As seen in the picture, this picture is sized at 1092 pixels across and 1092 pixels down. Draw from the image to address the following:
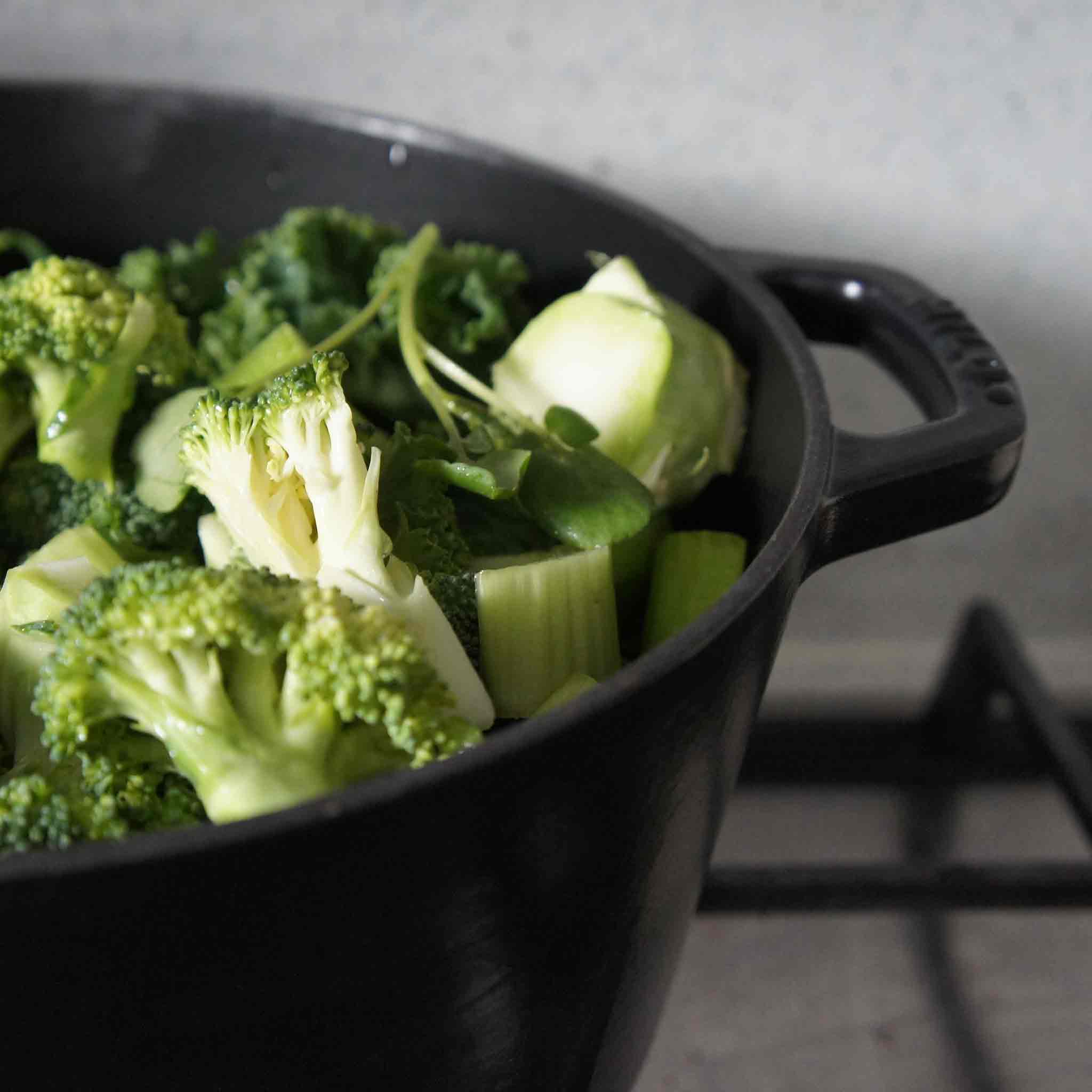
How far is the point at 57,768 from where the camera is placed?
16.5 inches

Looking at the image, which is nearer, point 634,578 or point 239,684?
point 239,684

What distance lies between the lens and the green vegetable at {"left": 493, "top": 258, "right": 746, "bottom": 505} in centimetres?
60

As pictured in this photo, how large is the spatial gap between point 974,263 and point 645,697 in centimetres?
76

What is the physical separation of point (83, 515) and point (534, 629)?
0.78 feet

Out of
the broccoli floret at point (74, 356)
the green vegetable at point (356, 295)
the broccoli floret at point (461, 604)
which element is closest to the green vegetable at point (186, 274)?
the green vegetable at point (356, 295)

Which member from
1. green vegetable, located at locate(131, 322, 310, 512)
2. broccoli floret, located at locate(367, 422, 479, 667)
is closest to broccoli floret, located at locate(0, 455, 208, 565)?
green vegetable, located at locate(131, 322, 310, 512)

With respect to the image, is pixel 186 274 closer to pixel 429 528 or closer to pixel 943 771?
pixel 429 528

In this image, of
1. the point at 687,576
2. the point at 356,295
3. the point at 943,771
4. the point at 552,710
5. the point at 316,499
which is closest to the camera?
the point at 552,710

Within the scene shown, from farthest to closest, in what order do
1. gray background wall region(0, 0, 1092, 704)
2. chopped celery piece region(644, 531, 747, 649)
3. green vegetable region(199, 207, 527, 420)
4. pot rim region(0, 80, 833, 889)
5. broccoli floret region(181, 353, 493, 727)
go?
1. gray background wall region(0, 0, 1092, 704)
2. green vegetable region(199, 207, 527, 420)
3. chopped celery piece region(644, 531, 747, 649)
4. broccoli floret region(181, 353, 493, 727)
5. pot rim region(0, 80, 833, 889)

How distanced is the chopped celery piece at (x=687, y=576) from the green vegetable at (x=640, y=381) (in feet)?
0.17

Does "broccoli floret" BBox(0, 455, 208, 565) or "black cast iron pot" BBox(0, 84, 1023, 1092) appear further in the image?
"broccoli floret" BBox(0, 455, 208, 565)

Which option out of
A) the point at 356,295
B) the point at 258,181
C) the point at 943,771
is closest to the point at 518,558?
the point at 356,295

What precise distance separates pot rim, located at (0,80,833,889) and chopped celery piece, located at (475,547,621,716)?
0.20 feet

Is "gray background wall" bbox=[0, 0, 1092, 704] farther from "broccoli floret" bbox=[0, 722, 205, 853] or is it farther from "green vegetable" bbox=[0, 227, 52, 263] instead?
"broccoli floret" bbox=[0, 722, 205, 853]
